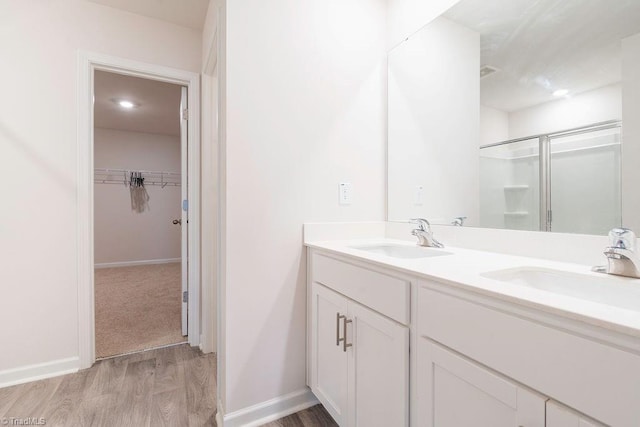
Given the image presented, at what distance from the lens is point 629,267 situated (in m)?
0.79

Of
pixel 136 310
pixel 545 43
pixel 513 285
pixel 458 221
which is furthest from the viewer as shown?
pixel 136 310

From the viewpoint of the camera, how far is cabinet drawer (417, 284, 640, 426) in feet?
1.57

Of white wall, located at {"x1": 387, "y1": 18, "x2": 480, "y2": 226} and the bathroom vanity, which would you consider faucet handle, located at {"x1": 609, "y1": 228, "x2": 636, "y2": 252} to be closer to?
the bathroom vanity

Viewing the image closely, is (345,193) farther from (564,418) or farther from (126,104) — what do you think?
(126,104)

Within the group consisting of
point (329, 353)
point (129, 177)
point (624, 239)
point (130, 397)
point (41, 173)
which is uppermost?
point (129, 177)

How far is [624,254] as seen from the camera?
0.79 meters

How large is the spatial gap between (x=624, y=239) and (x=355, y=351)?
0.90 meters

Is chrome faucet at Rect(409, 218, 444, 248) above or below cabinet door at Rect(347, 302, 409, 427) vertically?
above

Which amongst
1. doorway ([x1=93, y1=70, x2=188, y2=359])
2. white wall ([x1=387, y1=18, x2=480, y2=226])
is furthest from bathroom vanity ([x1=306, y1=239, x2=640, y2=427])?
doorway ([x1=93, y1=70, x2=188, y2=359])

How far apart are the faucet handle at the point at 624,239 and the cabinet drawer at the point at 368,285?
0.56 metres

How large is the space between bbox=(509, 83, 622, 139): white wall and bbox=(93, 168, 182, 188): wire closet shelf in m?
5.01

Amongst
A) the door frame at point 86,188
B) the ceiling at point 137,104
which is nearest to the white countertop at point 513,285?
the door frame at point 86,188

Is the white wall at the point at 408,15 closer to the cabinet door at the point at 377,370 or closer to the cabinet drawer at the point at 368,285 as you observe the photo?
the cabinet drawer at the point at 368,285

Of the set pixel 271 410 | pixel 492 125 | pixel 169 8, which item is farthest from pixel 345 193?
pixel 169 8
